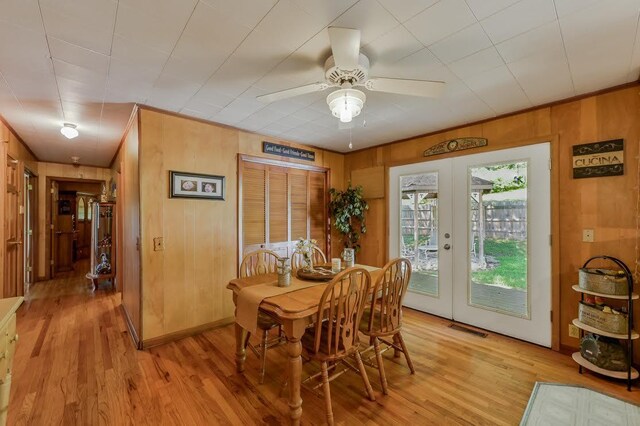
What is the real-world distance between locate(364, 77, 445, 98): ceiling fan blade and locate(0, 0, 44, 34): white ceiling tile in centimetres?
180

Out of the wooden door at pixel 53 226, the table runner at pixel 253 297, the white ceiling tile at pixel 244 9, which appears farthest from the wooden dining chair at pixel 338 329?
the wooden door at pixel 53 226

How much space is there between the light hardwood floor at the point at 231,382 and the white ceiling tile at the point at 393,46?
2339 mm

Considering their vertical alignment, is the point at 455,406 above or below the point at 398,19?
below

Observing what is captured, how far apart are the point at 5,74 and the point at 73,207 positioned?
6.57m

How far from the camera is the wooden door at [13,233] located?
331 cm

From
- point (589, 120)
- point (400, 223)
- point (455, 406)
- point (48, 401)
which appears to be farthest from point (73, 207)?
point (589, 120)

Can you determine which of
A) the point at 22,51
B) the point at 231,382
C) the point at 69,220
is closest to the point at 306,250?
the point at 231,382

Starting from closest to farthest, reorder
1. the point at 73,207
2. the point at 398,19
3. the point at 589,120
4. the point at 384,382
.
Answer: the point at 398,19
the point at 384,382
the point at 589,120
the point at 73,207

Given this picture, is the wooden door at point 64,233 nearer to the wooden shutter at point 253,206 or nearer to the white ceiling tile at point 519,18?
the wooden shutter at point 253,206

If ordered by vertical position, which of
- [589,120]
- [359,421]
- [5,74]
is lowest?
[359,421]

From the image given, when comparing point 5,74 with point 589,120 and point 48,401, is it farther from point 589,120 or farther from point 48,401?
point 589,120

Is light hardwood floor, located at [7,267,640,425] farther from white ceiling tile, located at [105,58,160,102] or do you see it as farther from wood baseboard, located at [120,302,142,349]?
white ceiling tile, located at [105,58,160,102]

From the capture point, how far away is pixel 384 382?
199cm

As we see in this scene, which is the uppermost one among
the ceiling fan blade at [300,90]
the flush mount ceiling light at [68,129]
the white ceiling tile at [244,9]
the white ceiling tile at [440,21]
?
the white ceiling tile at [244,9]
